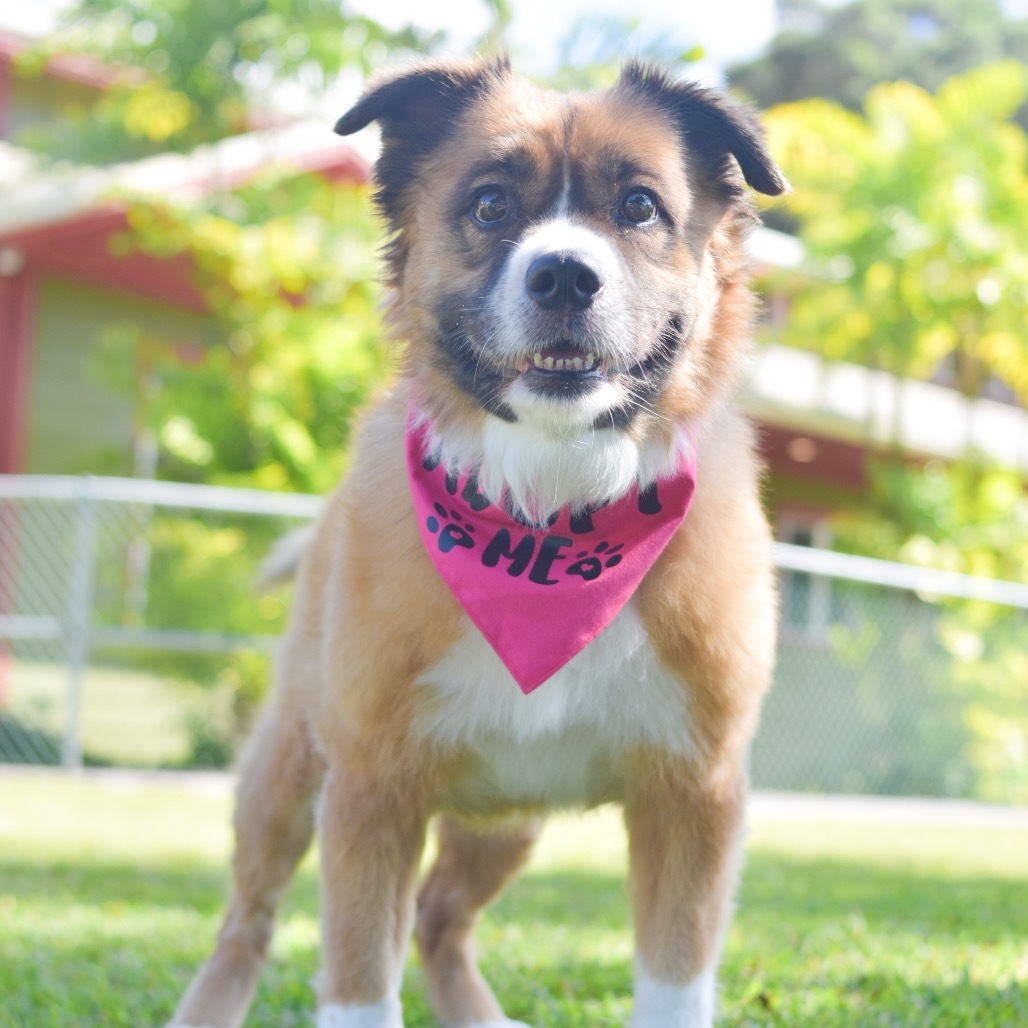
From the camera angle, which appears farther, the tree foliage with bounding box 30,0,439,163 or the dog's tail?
the tree foliage with bounding box 30,0,439,163

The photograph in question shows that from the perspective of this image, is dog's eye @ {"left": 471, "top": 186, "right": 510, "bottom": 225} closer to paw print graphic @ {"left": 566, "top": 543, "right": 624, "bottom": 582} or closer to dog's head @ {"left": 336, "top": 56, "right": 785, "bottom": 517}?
dog's head @ {"left": 336, "top": 56, "right": 785, "bottom": 517}

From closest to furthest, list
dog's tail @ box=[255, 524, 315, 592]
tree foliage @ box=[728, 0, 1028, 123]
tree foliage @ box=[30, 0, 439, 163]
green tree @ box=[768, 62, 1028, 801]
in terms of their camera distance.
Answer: dog's tail @ box=[255, 524, 315, 592] → tree foliage @ box=[30, 0, 439, 163] → green tree @ box=[768, 62, 1028, 801] → tree foliage @ box=[728, 0, 1028, 123]

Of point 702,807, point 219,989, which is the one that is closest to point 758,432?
point 702,807

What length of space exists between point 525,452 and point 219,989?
1.80 meters

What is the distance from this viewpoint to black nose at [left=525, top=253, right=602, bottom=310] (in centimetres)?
301

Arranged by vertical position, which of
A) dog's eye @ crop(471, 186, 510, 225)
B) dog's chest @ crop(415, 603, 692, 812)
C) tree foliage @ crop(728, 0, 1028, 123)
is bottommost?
dog's chest @ crop(415, 603, 692, 812)

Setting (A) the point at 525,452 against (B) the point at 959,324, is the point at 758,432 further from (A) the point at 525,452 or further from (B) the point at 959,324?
(B) the point at 959,324

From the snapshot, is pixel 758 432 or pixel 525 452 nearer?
pixel 525 452

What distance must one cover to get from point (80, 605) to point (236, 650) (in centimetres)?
129

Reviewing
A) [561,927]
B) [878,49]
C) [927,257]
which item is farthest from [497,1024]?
[878,49]

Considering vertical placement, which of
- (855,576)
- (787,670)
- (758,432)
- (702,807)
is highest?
(758,432)

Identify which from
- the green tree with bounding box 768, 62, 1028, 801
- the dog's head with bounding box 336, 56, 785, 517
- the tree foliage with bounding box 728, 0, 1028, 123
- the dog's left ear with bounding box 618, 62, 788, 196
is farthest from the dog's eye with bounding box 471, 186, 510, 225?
the tree foliage with bounding box 728, 0, 1028, 123

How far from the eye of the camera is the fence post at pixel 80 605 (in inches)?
407

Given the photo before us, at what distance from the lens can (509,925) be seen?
5551 millimetres
